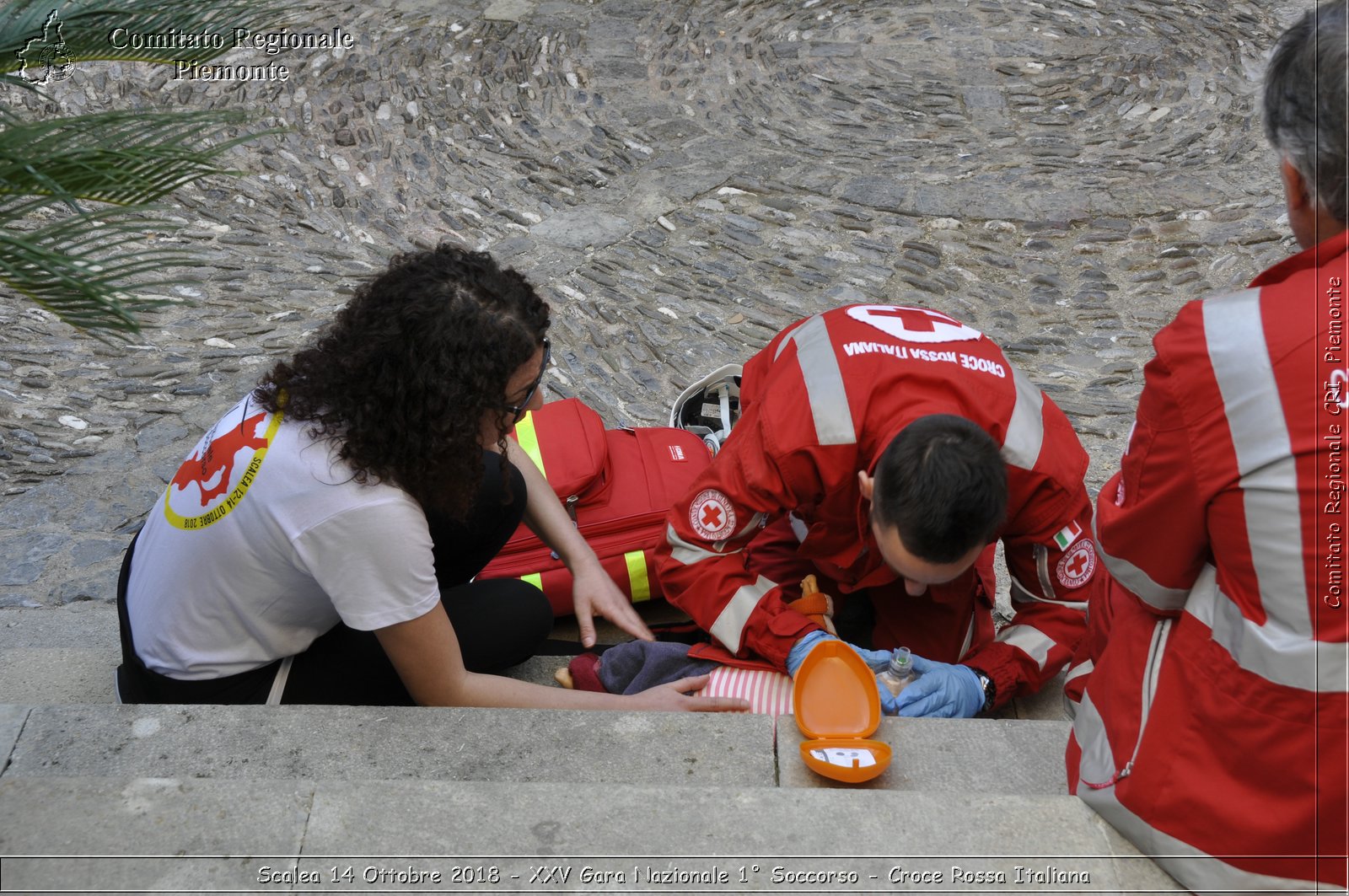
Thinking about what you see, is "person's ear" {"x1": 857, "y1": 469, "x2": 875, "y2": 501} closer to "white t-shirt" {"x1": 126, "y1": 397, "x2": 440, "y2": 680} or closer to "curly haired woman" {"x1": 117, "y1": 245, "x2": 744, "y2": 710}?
"curly haired woman" {"x1": 117, "y1": 245, "x2": 744, "y2": 710}

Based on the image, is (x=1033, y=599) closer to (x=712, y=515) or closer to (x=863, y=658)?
(x=863, y=658)

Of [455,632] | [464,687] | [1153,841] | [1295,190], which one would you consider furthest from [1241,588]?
[455,632]

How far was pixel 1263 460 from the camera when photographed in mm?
1514

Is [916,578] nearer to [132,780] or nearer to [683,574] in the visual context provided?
[683,574]

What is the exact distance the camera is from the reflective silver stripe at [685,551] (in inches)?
102

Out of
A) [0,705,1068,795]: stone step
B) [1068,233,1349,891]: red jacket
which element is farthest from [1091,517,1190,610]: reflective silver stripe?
[0,705,1068,795]: stone step

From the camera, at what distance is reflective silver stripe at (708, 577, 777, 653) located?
257 cm

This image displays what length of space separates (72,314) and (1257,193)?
17.9 ft

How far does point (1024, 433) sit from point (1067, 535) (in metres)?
0.25

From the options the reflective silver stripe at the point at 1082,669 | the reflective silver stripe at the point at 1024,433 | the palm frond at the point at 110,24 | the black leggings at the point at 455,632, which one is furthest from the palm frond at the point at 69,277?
the reflective silver stripe at the point at 1082,669

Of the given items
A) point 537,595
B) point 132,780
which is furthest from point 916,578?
point 132,780

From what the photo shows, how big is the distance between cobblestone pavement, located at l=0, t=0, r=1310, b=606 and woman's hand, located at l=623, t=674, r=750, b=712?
1.92 metres

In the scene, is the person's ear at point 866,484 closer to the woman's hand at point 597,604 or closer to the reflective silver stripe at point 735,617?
the reflective silver stripe at point 735,617

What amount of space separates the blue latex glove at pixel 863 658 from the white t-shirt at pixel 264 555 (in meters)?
0.84
